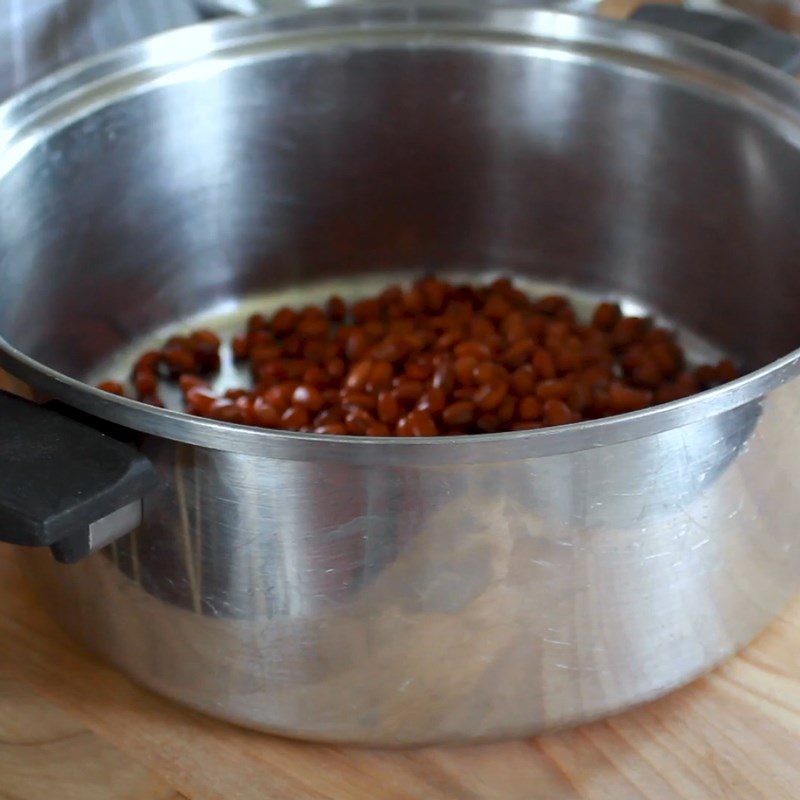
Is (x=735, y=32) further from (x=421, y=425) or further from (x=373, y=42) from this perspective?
(x=421, y=425)

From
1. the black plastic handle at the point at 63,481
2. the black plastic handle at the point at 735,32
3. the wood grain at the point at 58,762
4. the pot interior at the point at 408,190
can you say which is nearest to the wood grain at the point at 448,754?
the wood grain at the point at 58,762

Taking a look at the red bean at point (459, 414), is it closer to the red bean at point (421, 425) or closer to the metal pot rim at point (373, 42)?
the red bean at point (421, 425)

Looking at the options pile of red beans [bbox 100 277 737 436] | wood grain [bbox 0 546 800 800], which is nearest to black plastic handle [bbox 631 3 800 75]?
pile of red beans [bbox 100 277 737 436]

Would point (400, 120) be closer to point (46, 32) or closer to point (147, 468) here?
point (46, 32)

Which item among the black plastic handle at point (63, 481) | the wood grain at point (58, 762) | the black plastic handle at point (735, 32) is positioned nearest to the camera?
the black plastic handle at point (63, 481)

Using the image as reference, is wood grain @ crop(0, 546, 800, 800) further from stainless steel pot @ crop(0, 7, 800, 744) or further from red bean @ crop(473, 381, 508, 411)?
red bean @ crop(473, 381, 508, 411)
